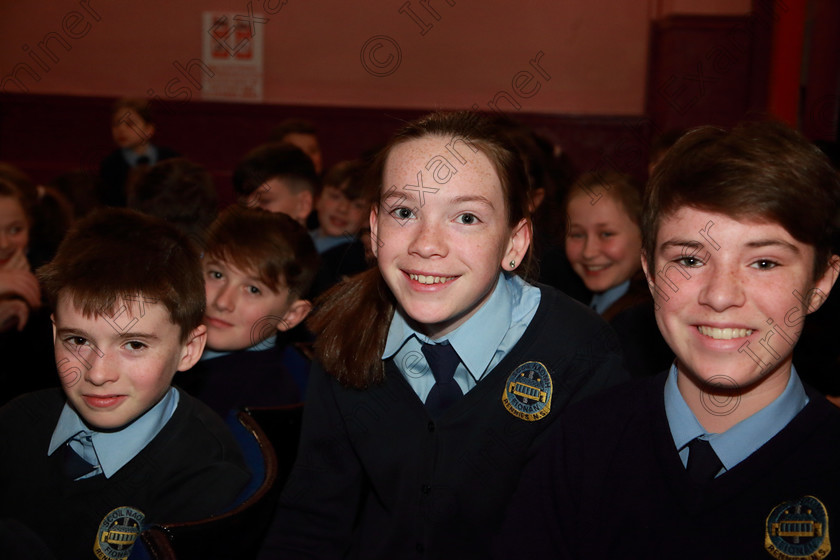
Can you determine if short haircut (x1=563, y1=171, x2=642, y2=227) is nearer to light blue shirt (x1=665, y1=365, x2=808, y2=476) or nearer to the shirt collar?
the shirt collar

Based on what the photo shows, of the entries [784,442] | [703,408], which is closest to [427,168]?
[703,408]

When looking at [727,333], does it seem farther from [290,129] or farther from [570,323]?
[290,129]

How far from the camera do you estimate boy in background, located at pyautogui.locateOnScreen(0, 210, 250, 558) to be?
152cm

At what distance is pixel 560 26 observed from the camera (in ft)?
22.6

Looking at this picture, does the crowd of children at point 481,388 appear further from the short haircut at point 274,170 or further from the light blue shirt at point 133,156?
the light blue shirt at point 133,156

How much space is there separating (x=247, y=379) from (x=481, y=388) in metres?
0.91

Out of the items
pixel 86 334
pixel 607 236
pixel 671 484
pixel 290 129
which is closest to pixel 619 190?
pixel 607 236

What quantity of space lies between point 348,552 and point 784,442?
93cm

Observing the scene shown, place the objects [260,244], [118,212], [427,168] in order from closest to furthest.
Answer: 1. [427,168]
2. [118,212]
3. [260,244]

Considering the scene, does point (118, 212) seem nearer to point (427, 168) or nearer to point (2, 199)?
point (427, 168)

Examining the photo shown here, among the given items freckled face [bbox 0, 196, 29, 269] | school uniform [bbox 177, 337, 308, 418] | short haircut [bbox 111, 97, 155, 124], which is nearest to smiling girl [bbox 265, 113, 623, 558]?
school uniform [bbox 177, 337, 308, 418]

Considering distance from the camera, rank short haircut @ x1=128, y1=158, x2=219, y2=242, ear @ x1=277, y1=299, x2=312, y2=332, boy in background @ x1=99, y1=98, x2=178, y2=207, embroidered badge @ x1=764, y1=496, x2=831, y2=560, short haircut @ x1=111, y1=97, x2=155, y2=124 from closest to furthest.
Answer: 1. embroidered badge @ x1=764, y1=496, x2=831, y2=560
2. ear @ x1=277, y1=299, x2=312, y2=332
3. short haircut @ x1=128, y1=158, x2=219, y2=242
4. short haircut @ x1=111, y1=97, x2=155, y2=124
5. boy in background @ x1=99, y1=98, x2=178, y2=207

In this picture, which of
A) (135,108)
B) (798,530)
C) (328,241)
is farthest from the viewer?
(135,108)

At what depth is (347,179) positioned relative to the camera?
13.5ft
